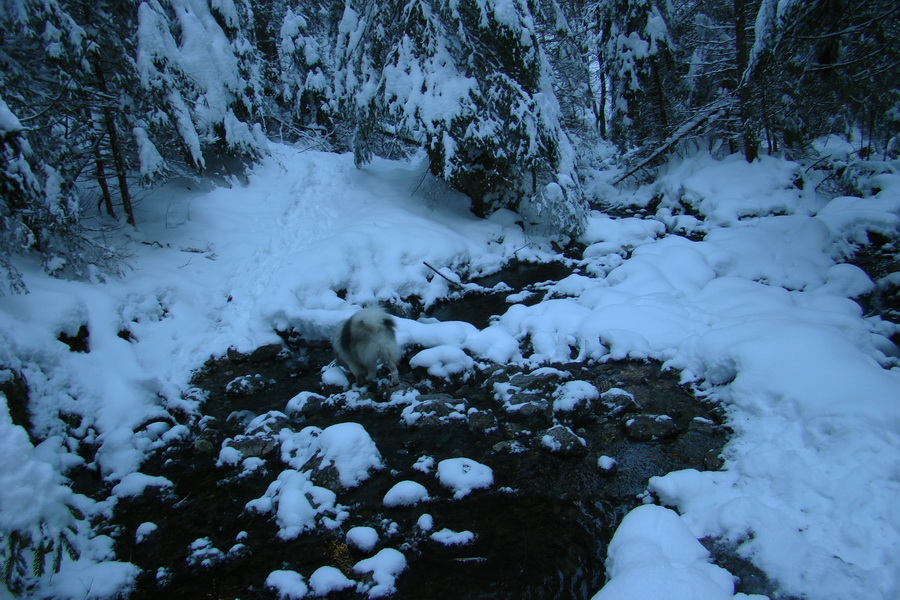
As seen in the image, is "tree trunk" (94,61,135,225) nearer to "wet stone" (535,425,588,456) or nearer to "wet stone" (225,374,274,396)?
"wet stone" (225,374,274,396)

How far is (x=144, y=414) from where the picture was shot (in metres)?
5.46

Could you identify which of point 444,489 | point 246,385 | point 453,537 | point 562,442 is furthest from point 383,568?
point 246,385

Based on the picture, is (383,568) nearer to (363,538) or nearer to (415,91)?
(363,538)

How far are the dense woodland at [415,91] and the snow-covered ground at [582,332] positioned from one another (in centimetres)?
101

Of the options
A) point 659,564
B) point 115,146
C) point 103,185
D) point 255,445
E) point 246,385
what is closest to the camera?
point 659,564

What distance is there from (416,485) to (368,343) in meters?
2.28

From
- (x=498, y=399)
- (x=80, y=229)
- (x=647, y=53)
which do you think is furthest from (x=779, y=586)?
→ (x=647, y=53)

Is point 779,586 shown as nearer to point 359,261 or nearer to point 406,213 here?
point 359,261

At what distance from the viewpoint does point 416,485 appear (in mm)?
4184

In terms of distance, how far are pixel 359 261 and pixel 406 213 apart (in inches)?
110

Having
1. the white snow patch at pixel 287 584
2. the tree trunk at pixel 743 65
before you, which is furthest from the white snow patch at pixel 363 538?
the tree trunk at pixel 743 65

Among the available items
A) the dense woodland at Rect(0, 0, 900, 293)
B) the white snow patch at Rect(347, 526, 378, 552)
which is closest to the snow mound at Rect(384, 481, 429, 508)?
the white snow patch at Rect(347, 526, 378, 552)

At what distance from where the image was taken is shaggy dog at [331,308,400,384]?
19.5 ft

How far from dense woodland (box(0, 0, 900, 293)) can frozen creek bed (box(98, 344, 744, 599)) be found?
11.2ft
